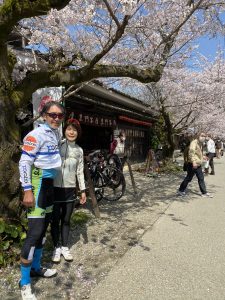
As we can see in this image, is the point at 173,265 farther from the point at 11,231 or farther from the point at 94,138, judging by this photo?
the point at 94,138

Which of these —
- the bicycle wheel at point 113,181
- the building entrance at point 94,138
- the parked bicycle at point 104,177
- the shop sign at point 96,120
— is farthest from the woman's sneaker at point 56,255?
the building entrance at point 94,138

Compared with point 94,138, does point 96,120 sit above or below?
above

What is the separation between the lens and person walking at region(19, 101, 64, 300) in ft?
10.8

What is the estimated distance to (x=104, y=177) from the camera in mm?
8148

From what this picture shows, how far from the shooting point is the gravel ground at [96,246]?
3.61m

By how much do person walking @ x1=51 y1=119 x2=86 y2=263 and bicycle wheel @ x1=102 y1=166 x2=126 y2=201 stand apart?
11.8ft

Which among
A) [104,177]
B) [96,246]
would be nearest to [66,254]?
[96,246]

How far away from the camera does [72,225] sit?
5863mm

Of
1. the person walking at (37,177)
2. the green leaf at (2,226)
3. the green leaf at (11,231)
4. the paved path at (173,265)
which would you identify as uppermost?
the person walking at (37,177)

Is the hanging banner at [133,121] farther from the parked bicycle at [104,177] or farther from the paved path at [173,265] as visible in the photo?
the paved path at [173,265]

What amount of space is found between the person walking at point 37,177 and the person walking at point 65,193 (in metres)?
0.72

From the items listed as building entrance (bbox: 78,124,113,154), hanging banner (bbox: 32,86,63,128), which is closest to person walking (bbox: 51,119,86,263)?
hanging banner (bbox: 32,86,63,128)

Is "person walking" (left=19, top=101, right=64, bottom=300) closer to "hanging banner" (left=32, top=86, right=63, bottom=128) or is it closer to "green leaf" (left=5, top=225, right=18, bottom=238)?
"green leaf" (left=5, top=225, right=18, bottom=238)

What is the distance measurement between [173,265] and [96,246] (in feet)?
4.19
